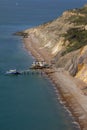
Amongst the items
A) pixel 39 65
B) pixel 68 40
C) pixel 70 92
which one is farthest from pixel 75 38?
pixel 70 92

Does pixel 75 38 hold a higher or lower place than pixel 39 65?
higher

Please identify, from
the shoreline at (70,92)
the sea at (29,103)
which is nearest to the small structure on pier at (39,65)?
the shoreline at (70,92)

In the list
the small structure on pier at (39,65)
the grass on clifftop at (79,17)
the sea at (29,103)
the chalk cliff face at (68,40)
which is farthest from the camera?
the grass on clifftop at (79,17)

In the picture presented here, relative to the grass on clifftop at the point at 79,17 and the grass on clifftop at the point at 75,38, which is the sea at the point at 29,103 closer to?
the grass on clifftop at the point at 75,38

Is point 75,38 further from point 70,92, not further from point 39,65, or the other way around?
point 70,92

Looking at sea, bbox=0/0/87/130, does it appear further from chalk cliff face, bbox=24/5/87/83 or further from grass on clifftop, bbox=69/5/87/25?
grass on clifftop, bbox=69/5/87/25

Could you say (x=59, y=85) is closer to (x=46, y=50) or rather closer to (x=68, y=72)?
(x=68, y=72)

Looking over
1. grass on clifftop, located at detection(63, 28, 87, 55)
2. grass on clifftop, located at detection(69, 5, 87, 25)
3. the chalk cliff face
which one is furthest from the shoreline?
grass on clifftop, located at detection(69, 5, 87, 25)

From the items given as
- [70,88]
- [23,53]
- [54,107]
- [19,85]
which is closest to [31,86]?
[19,85]
